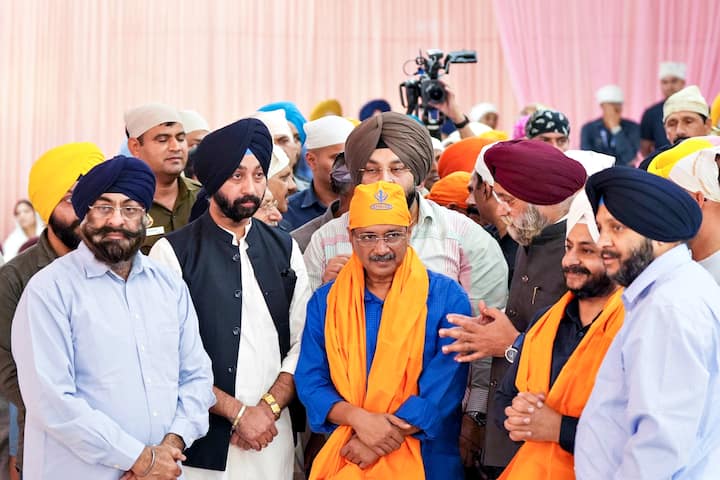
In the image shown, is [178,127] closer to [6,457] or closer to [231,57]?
[6,457]

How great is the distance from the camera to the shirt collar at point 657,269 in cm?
262

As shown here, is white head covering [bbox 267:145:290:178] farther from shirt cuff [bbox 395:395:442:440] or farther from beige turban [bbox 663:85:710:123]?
beige turban [bbox 663:85:710:123]

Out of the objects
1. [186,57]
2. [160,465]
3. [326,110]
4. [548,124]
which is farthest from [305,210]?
[186,57]

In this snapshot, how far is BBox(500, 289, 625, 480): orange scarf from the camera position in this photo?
299 cm

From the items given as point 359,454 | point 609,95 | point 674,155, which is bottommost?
point 359,454

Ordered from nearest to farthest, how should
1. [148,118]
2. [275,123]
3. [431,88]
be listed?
[148,118] → [275,123] → [431,88]

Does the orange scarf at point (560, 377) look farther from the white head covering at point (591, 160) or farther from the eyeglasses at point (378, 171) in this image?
the eyeglasses at point (378, 171)

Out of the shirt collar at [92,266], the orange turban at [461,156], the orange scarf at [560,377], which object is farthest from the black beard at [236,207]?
the orange turban at [461,156]

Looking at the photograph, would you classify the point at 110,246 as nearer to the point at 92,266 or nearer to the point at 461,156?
the point at 92,266

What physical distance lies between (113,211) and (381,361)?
0.99 m

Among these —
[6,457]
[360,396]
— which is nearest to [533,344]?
[360,396]

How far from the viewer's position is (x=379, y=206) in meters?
3.57

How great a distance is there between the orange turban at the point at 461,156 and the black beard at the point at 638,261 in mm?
2537

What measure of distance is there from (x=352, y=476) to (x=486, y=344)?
607mm
